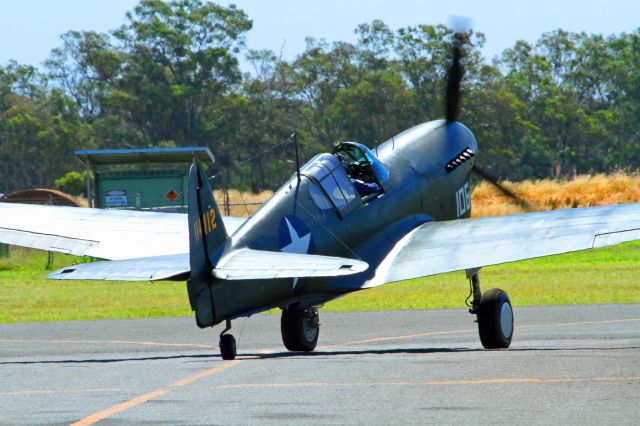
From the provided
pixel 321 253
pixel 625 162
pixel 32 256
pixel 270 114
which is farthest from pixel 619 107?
pixel 321 253

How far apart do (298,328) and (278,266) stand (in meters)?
3.33

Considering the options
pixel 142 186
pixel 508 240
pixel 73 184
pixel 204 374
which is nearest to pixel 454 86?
pixel 508 240

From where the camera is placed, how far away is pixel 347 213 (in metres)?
16.8

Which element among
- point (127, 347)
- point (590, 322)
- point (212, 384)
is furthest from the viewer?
point (590, 322)

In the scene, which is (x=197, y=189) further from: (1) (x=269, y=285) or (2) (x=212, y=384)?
(2) (x=212, y=384)

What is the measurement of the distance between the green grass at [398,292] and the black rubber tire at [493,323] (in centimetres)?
992

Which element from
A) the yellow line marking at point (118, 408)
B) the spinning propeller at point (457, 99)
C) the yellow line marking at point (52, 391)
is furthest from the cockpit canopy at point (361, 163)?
the yellow line marking at point (118, 408)

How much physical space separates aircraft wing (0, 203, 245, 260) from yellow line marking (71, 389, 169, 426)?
7.04 meters

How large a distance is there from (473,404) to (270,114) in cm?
9190

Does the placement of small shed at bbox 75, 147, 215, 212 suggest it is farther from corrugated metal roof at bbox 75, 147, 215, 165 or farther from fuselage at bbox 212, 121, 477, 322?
fuselage at bbox 212, 121, 477, 322

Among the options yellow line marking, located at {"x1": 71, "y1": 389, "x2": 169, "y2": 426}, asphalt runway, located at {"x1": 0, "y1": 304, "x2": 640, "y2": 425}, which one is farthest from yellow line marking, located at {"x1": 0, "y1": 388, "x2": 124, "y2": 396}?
yellow line marking, located at {"x1": 71, "y1": 389, "x2": 169, "y2": 426}

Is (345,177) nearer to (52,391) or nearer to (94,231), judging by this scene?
(94,231)

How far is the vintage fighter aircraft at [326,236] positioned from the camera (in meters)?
14.2

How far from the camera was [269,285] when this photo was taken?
15117 mm
